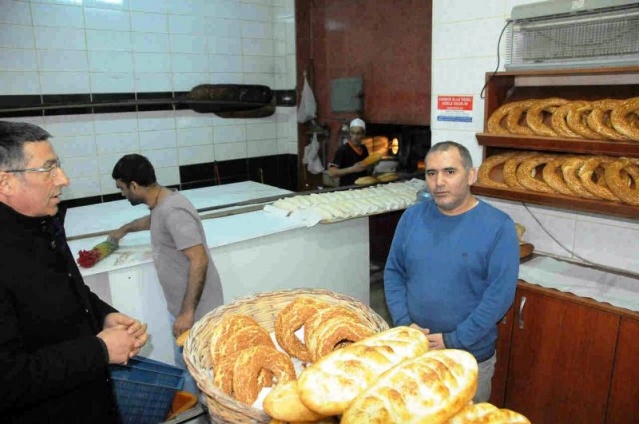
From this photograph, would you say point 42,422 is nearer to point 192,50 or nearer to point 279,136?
point 192,50

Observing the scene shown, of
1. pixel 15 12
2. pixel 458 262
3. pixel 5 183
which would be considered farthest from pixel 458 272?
pixel 15 12

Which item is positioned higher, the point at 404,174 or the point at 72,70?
the point at 72,70

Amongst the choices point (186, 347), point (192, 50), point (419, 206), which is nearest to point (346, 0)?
point (192, 50)

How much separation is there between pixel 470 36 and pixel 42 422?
107 inches

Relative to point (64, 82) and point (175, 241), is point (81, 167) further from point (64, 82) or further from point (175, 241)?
point (175, 241)

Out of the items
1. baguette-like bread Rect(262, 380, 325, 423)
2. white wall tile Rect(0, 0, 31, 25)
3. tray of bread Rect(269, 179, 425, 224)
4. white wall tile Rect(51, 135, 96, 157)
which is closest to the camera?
baguette-like bread Rect(262, 380, 325, 423)

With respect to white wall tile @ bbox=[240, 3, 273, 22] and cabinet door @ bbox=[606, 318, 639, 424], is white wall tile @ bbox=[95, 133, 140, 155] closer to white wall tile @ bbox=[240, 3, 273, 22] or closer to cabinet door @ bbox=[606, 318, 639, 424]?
white wall tile @ bbox=[240, 3, 273, 22]

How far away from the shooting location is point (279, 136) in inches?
211

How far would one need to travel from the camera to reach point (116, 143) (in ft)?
13.9

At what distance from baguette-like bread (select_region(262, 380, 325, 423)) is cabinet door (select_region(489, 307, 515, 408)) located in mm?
1867

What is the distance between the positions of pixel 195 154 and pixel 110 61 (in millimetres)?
1128

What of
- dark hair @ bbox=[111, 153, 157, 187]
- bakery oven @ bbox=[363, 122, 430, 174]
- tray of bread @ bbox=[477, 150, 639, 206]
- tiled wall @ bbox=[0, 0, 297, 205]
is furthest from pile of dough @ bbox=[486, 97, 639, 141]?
tiled wall @ bbox=[0, 0, 297, 205]

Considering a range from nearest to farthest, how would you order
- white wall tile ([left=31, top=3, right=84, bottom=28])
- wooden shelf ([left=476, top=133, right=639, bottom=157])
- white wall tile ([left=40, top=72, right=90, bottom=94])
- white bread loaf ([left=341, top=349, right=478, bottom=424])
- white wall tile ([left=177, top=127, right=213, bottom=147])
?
white bread loaf ([left=341, top=349, right=478, bottom=424]) < wooden shelf ([left=476, top=133, right=639, bottom=157]) < white wall tile ([left=31, top=3, right=84, bottom=28]) < white wall tile ([left=40, top=72, right=90, bottom=94]) < white wall tile ([left=177, top=127, right=213, bottom=147])

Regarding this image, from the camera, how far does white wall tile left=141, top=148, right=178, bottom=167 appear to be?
A: 14.6 feet
